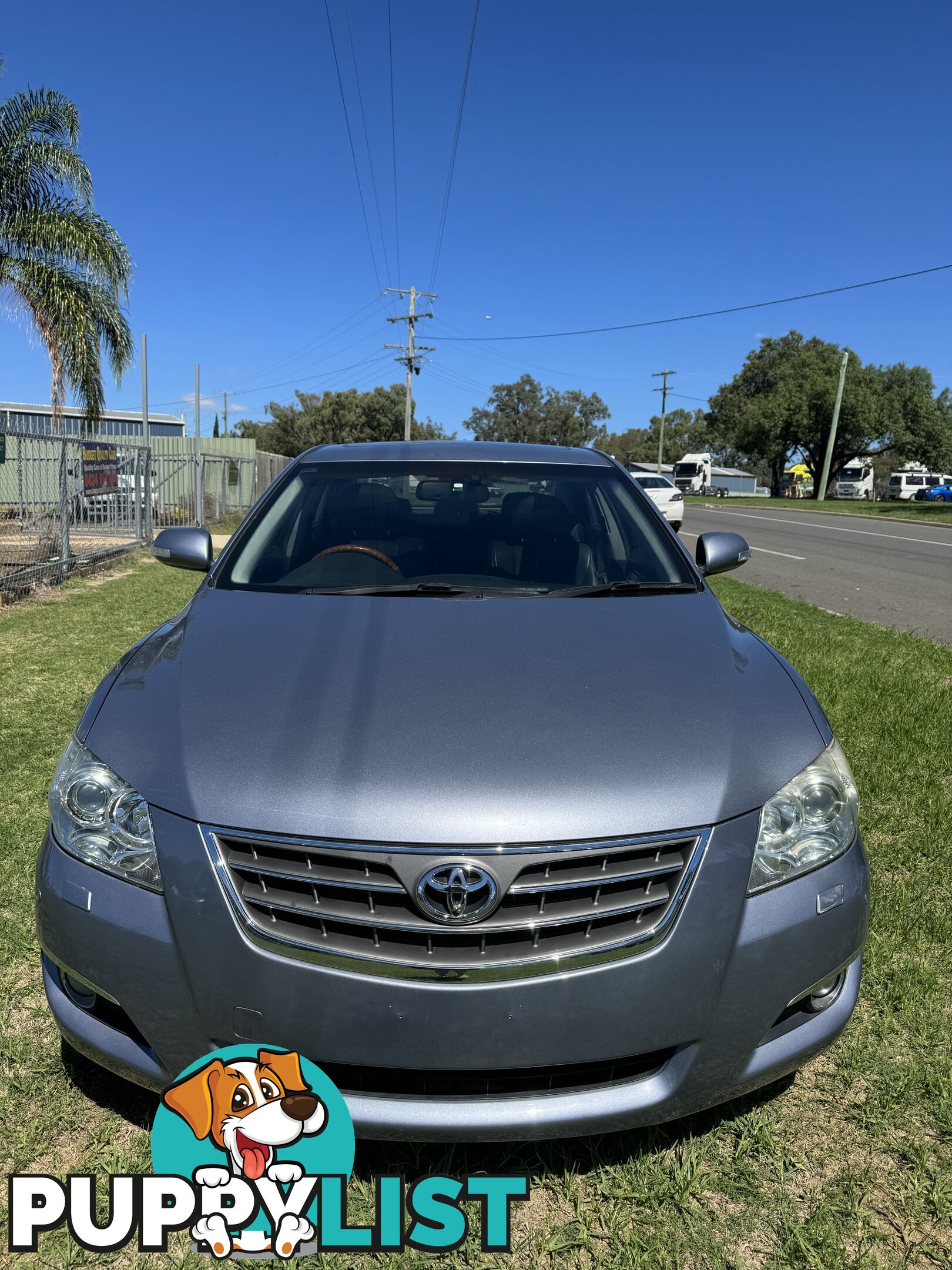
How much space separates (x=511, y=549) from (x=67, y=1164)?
2.18 meters

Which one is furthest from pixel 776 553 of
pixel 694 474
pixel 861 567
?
pixel 694 474

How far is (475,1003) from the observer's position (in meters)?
1.69

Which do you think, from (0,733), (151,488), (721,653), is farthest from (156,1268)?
(151,488)

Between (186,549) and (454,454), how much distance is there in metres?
1.15

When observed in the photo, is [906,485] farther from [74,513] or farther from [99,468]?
[74,513]

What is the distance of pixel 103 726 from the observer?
7.03ft

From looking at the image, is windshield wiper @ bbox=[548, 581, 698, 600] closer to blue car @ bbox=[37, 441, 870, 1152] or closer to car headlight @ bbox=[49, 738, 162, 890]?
blue car @ bbox=[37, 441, 870, 1152]

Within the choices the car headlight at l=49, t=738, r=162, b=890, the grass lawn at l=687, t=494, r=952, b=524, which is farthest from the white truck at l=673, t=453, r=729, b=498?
the car headlight at l=49, t=738, r=162, b=890

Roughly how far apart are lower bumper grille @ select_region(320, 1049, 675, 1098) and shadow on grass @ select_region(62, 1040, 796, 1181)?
294 mm

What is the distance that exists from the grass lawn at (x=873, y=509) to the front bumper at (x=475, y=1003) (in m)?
28.4

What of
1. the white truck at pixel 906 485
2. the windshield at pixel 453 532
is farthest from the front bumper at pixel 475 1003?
the white truck at pixel 906 485

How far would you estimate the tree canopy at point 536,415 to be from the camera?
9800 centimetres

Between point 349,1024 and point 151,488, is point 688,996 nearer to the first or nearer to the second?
point 349,1024

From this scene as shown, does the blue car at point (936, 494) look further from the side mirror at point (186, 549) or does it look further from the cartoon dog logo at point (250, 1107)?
the cartoon dog logo at point (250, 1107)
